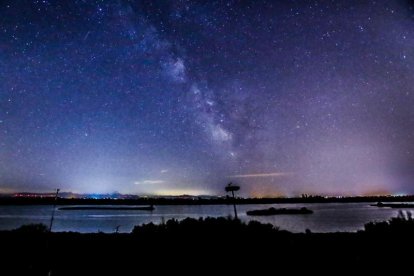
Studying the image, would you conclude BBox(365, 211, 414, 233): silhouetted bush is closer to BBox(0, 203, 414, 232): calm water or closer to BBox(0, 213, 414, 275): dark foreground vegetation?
BBox(0, 213, 414, 275): dark foreground vegetation

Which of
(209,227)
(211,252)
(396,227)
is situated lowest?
(211,252)

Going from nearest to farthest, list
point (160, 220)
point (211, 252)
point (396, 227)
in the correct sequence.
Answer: point (211, 252) → point (396, 227) → point (160, 220)

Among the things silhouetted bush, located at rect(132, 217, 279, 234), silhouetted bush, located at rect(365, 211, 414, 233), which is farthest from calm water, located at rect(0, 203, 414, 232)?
silhouetted bush, located at rect(365, 211, 414, 233)

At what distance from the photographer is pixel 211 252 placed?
1227cm

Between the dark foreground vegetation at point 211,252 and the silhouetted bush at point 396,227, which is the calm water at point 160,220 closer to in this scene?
the dark foreground vegetation at point 211,252

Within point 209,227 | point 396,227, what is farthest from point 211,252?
point 396,227

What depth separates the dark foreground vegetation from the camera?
11.0 m

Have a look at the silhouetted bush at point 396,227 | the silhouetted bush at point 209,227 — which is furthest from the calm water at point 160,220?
the silhouetted bush at point 396,227

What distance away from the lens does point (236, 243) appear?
1314 cm

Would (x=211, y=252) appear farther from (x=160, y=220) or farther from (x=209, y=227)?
(x=160, y=220)

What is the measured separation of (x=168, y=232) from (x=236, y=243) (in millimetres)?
3859

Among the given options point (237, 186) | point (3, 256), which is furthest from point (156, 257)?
point (237, 186)

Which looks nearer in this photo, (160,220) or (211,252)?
(211,252)

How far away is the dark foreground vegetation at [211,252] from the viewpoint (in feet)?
36.2
